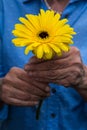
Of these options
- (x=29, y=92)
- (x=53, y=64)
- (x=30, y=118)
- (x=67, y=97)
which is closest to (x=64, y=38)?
(x=53, y=64)

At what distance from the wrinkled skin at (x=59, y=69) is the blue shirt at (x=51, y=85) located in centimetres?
21

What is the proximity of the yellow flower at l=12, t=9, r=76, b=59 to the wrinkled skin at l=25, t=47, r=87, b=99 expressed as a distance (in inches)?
4.3

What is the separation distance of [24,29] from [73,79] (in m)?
0.27

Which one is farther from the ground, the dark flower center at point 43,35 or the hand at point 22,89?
the dark flower center at point 43,35

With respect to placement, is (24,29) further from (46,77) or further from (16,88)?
(16,88)

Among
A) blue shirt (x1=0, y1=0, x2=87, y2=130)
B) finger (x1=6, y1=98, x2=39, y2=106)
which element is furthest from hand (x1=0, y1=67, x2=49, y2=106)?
blue shirt (x1=0, y1=0, x2=87, y2=130)

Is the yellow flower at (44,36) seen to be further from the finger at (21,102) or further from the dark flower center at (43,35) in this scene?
the finger at (21,102)

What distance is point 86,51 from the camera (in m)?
1.43

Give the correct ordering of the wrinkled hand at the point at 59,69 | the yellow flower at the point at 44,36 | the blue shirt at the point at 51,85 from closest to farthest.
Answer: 1. the yellow flower at the point at 44,36
2. the wrinkled hand at the point at 59,69
3. the blue shirt at the point at 51,85

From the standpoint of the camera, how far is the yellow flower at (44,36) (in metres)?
1.02

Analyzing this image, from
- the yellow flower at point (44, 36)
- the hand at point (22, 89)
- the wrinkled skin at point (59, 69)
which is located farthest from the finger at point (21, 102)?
the yellow flower at point (44, 36)

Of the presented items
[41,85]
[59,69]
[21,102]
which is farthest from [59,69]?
[21,102]

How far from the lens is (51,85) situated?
58.1 inches

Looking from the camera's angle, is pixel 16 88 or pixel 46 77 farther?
pixel 16 88
